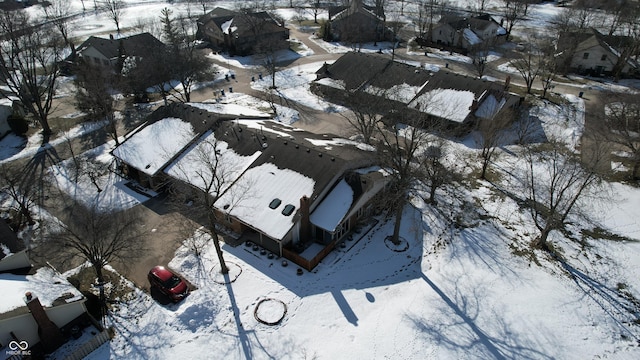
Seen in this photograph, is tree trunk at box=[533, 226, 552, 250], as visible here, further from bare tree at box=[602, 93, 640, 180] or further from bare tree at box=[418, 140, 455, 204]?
bare tree at box=[602, 93, 640, 180]

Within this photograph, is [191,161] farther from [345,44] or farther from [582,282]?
[345,44]

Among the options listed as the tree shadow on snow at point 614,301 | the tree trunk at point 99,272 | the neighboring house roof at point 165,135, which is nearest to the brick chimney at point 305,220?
the tree trunk at point 99,272

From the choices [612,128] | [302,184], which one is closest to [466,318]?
[302,184]

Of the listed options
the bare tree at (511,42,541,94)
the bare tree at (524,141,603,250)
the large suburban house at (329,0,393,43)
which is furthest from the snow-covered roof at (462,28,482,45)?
the bare tree at (524,141,603,250)

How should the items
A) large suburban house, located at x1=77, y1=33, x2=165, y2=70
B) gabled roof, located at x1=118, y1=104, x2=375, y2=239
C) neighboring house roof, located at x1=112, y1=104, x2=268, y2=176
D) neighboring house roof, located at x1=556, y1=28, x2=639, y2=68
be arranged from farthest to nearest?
large suburban house, located at x1=77, y1=33, x2=165, y2=70, neighboring house roof, located at x1=556, y1=28, x2=639, y2=68, neighboring house roof, located at x1=112, y1=104, x2=268, y2=176, gabled roof, located at x1=118, y1=104, x2=375, y2=239

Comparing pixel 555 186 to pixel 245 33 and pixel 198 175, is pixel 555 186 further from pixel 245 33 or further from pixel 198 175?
pixel 245 33

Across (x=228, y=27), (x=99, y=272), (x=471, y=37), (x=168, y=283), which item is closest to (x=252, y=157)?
(x=168, y=283)

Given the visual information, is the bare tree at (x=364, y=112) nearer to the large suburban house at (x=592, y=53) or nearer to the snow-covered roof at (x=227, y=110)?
the snow-covered roof at (x=227, y=110)
